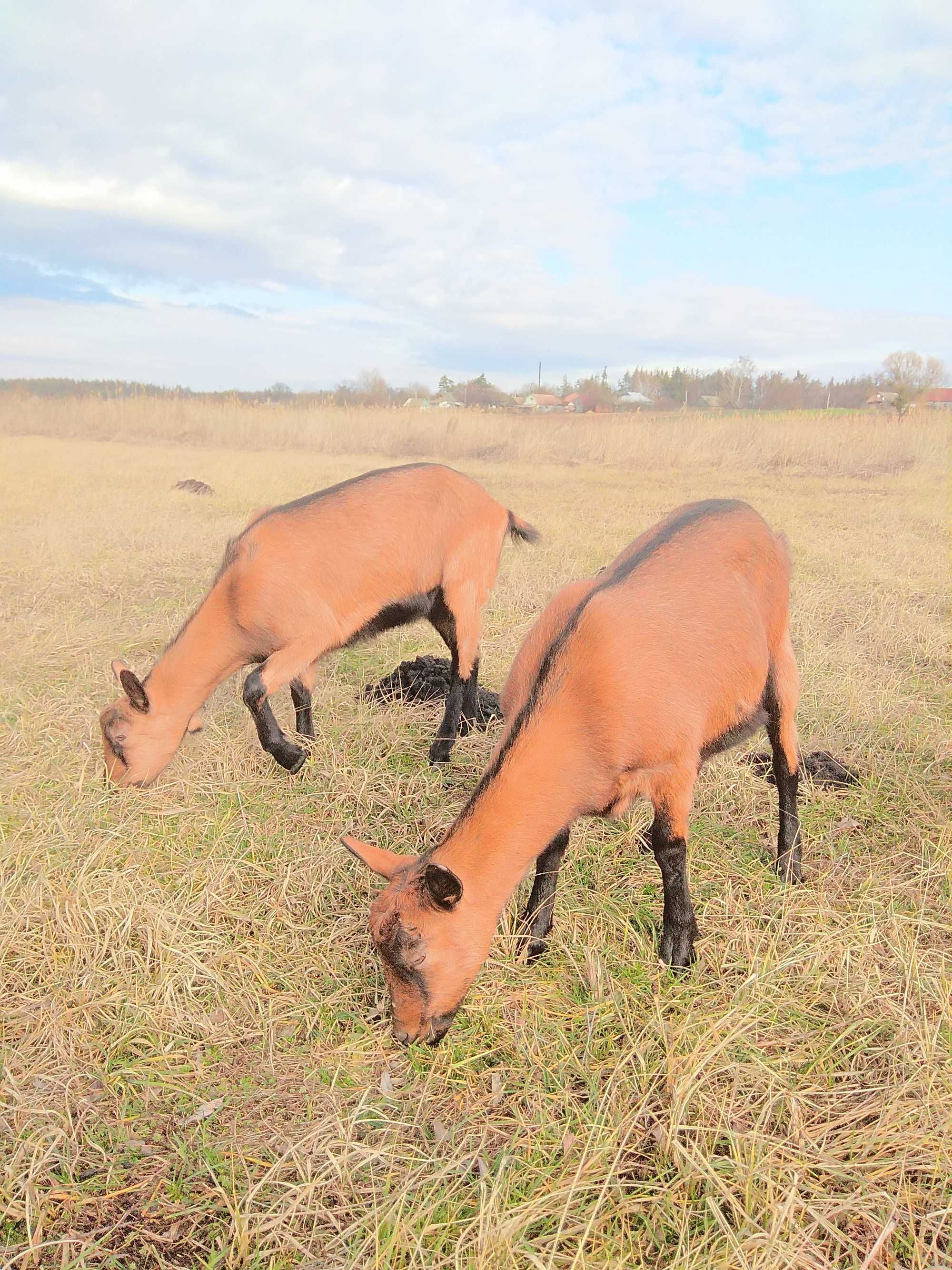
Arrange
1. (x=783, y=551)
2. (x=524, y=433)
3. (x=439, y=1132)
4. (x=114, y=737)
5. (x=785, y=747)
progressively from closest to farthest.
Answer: (x=439, y=1132) < (x=785, y=747) < (x=783, y=551) < (x=114, y=737) < (x=524, y=433)

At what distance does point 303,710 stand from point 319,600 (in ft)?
2.71

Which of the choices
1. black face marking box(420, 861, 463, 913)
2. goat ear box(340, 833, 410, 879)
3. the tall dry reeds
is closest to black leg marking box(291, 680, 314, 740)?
goat ear box(340, 833, 410, 879)

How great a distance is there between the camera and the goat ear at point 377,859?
9.00 ft

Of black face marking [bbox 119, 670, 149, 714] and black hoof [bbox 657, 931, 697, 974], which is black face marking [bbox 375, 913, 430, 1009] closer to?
black hoof [bbox 657, 931, 697, 974]

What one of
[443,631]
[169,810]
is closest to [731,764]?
[443,631]

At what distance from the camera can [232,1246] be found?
2.30m

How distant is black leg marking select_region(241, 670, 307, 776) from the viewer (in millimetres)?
4730

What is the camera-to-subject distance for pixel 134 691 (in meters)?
4.42

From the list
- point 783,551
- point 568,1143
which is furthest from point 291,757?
point 783,551

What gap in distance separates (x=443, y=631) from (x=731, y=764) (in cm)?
207

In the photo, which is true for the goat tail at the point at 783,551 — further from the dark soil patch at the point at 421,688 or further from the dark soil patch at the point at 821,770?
the dark soil patch at the point at 421,688

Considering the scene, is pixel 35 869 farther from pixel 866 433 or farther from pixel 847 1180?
pixel 866 433

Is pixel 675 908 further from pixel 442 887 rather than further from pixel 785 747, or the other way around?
pixel 442 887

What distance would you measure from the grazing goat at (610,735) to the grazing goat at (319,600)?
1.89 m
